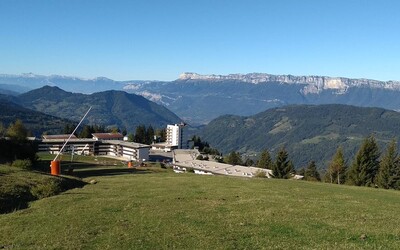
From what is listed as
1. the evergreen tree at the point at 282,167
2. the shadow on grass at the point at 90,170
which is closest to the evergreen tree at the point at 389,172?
the evergreen tree at the point at 282,167

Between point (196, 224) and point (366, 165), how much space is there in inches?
2537

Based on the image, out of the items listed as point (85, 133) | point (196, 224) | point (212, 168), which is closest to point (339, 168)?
point (212, 168)

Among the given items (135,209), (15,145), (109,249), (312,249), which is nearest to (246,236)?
(312,249)

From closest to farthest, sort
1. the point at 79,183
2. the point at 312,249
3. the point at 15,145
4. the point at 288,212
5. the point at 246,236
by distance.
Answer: the point at 312,249
the point at 246,236
the point at 288,212
the point at 79,183
the point at 15,145

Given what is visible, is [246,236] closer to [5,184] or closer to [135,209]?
[135,209]

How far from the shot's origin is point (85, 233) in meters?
17.6

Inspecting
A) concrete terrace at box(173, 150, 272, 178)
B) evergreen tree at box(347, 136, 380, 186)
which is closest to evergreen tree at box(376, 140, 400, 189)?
evergreen tree at box(347, 136, 380, 186)

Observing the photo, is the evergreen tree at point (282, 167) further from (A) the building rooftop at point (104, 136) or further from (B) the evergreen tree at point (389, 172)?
(A) the building rooftop at point (104, 136)

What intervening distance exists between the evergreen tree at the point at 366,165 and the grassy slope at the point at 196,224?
51.0 metres

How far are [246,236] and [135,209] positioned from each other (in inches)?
381

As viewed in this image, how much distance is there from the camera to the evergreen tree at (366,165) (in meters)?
75.1

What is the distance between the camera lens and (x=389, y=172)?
7494 cm

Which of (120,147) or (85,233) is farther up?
(85,233)

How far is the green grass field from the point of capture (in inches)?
623
